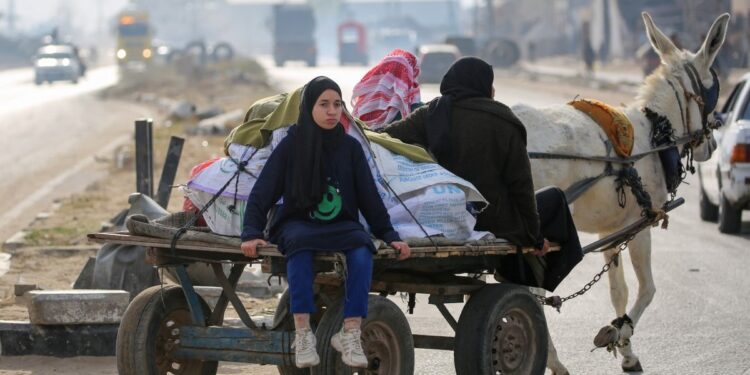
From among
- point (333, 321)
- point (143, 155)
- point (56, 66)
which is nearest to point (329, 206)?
point (333, 321)

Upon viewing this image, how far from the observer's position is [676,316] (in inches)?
409

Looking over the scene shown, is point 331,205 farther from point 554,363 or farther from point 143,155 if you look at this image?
point 143,155

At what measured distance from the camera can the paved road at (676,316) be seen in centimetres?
877

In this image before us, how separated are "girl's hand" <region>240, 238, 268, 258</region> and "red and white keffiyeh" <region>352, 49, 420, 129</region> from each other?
8.57 ft

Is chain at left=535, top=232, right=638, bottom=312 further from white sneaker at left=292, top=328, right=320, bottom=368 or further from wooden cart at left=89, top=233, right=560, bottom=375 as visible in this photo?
white sneaker at left=292, top=328, right=320, bottom=368

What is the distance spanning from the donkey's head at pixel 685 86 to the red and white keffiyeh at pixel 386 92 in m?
1.77

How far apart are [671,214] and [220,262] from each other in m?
11.6

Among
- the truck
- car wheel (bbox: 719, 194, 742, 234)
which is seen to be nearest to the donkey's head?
car wheel (bbox: 719, 194, 742, 234)

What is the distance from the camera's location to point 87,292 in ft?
28.1

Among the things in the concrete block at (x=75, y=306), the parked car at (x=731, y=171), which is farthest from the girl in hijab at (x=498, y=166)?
the parked car at (x=731, y=171)

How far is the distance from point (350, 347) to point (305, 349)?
0.63 ft

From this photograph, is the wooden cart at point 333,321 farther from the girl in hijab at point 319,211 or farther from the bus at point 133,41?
the bus at point 133,41

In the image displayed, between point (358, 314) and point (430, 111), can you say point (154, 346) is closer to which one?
point (358, 314)

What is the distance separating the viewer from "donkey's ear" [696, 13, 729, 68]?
941cm
